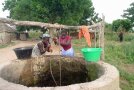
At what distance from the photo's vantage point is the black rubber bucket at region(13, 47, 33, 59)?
17.4 ft

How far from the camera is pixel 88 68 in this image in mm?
5266

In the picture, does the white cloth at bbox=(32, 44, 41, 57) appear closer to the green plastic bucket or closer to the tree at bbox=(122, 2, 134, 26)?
the green plastic bucket

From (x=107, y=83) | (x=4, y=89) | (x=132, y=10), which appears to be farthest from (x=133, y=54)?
(x=132, y=10)

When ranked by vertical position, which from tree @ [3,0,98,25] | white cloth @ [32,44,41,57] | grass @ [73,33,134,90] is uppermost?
tree @ [3,0,98,25]

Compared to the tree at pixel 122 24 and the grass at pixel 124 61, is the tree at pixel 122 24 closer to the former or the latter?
the tree at pixel 122 24

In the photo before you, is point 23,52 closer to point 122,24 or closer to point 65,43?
point 65,43

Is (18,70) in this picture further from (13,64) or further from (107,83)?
(107,83)

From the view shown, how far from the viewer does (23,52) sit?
5363 millimetres

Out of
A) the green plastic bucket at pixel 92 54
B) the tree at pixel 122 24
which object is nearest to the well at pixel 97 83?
the green plastic bucket at pixel 92 54

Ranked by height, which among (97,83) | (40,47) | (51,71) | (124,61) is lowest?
(124,61)

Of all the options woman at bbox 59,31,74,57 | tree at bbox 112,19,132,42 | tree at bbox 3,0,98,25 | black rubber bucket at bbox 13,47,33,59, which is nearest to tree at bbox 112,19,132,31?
tree at bbox 112,19,132,42

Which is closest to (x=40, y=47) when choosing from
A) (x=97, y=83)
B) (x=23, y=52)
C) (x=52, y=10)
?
(x=23, y=52)

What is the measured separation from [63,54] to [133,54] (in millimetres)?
5683

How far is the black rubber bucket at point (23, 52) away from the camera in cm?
530
